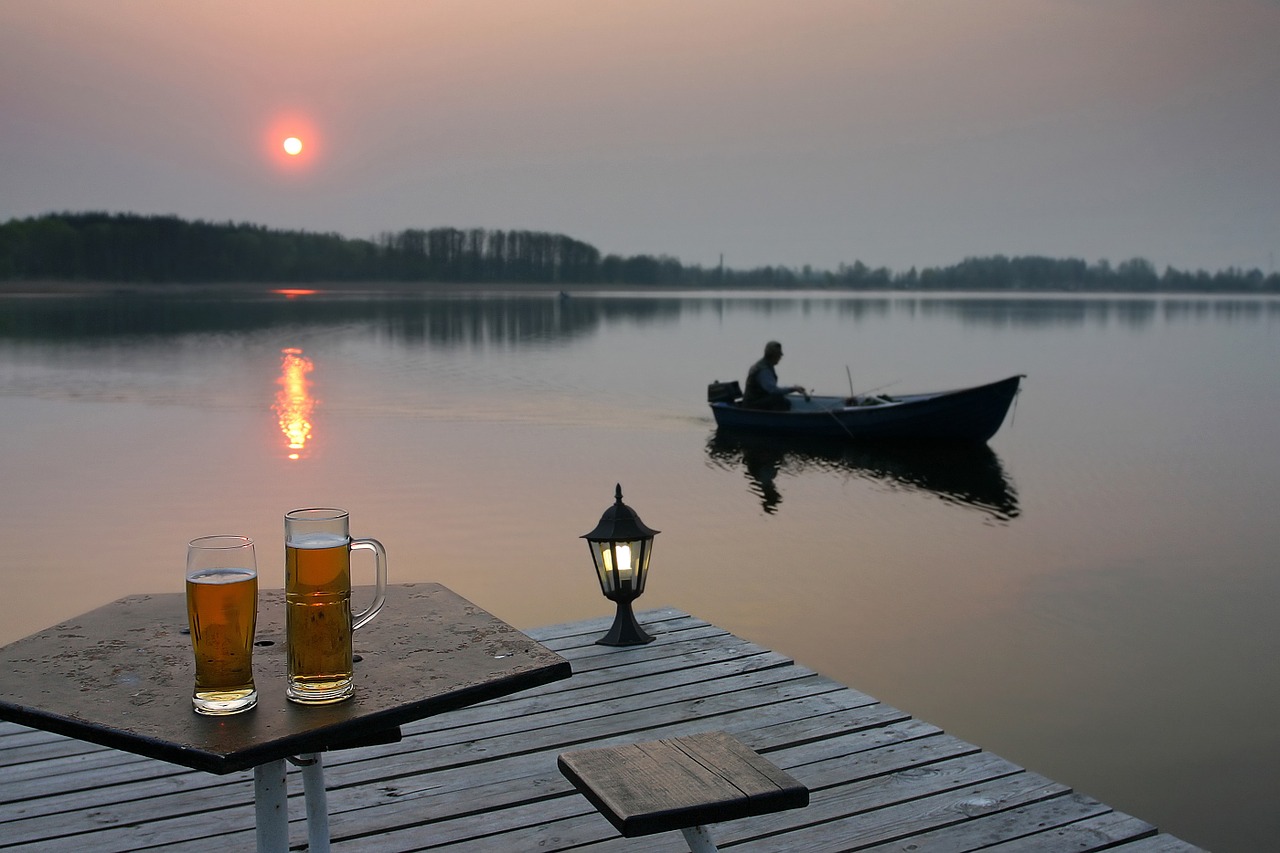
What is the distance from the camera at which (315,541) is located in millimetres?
1841

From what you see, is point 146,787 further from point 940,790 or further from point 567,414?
point 567,414

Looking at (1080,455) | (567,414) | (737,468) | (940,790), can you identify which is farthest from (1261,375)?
(940,790)

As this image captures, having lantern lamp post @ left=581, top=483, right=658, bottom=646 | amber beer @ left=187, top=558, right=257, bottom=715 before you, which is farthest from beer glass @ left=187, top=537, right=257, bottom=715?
lantern lamp post @ left=581, top=483, right=658, bottom=646

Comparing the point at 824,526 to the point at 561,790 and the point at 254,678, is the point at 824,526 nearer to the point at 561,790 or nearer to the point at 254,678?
the point at 561,790

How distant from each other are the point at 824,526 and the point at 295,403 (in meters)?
17.2

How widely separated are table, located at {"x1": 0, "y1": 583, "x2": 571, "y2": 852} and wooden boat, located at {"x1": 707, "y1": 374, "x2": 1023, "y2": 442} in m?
16.4

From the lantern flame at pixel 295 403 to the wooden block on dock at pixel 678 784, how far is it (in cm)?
1745

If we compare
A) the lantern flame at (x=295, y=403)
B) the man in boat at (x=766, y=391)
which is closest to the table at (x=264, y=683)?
the man in boat at (x=766, y=391)

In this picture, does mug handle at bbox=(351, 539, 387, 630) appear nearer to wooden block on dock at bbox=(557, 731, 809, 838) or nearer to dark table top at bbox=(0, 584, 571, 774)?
dark table top at bbox=(0, 584, 571, 774)

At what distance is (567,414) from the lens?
25203 millimetres

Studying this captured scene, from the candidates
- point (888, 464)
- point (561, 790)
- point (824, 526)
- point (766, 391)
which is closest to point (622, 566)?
point (561, 790)

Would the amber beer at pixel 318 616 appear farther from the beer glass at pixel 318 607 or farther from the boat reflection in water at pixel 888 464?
the boat reflection in water at pixel 888 464

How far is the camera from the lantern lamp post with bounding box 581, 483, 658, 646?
5.14 m

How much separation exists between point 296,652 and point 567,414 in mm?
23387
